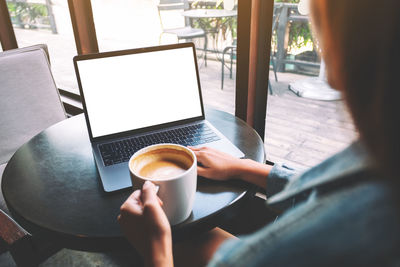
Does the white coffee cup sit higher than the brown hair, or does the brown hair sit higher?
the brown hair

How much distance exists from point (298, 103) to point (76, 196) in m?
2.62

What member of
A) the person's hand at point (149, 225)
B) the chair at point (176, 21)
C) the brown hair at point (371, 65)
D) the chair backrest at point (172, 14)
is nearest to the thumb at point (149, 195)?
the person's hand at point (149, 225)

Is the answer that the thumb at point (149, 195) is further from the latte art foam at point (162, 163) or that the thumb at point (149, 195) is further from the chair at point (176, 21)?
the chair at point (176, 21)

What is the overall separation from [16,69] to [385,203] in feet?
5.16

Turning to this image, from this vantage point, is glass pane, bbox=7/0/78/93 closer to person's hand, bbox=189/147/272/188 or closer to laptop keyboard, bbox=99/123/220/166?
laptop keyboard, bbox=99/123/220/166

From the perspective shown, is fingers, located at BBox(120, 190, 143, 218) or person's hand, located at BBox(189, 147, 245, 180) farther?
person's hand, located at BBox(189, 147, 245, 180)

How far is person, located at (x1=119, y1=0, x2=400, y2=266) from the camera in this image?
0.81 ft

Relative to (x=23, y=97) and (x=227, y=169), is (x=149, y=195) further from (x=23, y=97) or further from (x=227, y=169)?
(x=23, y=97)

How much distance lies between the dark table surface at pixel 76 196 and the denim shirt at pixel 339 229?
1.16ft

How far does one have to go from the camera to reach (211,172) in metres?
0.77

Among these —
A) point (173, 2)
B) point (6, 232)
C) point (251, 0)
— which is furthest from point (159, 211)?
point (173, 2)

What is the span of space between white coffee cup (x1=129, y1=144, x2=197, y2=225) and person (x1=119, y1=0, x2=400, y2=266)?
0.80 feet

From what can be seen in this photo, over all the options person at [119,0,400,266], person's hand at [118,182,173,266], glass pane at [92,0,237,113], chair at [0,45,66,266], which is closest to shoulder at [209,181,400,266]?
person at [119,0,400,266]

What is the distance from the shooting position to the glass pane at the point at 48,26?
4.48m
